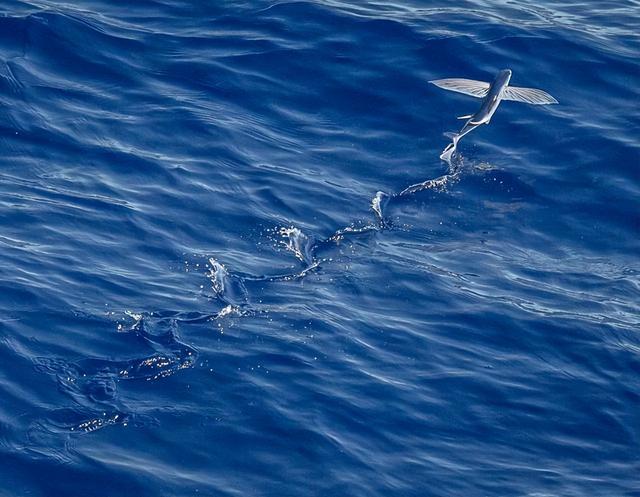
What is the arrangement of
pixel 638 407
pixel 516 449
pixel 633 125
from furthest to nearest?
pixel 633 125 → pixel 638 407 → pixel 516 449

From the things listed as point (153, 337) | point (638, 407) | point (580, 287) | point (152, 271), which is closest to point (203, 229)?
point (152, 271)

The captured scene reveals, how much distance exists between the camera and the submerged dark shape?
1028cm

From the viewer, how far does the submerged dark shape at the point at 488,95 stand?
33.7 feet

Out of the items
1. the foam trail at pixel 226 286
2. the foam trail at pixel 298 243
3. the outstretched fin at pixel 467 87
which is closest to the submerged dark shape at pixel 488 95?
the outstretched fin at pixel 467 87

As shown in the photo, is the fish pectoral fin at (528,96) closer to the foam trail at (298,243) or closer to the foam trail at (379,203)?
the foam trail at (379,203)

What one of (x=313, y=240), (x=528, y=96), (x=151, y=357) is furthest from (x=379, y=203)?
(x=151, y=357)

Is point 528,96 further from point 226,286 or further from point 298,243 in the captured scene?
point 226,286

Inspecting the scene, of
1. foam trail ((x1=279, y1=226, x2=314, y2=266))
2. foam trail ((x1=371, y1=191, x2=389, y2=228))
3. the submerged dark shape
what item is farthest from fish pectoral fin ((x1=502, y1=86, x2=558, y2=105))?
foam trail ((x1=279, y1=226, x2=314, y2=266))

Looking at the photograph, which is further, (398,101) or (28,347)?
(398,101)

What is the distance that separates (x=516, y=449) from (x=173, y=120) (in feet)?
17.4

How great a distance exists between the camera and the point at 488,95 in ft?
34.1

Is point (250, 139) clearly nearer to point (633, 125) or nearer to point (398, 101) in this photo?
point (398, 101)

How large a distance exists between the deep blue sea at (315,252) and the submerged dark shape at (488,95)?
0.56 meters

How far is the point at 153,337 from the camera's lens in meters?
8.16
